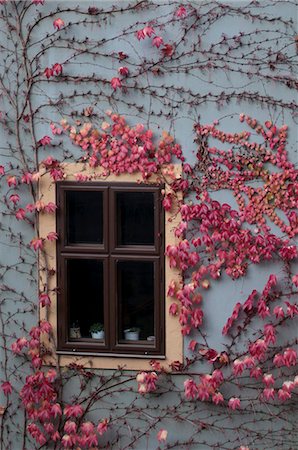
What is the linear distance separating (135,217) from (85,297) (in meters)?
0.67

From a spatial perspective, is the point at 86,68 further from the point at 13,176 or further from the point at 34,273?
the point at 34,273

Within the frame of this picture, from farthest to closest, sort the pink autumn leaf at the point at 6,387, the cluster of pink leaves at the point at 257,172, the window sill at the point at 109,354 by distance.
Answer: the pink autumn leaf at the point at 6,387, the window sill at the point at 109,354, the cluster of pink leaves at the point at 257,172

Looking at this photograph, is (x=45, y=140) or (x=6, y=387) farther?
(x=6, y=387)

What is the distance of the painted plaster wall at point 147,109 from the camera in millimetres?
6805

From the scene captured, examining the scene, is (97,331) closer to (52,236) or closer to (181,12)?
(52,236)

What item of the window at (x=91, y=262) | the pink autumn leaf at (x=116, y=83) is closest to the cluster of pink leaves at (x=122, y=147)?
the window at (x=91, y=262)

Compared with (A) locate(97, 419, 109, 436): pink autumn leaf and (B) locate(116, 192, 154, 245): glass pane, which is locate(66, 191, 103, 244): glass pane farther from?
(A) locate(97, 419, 109, 436): pink autumn leaf

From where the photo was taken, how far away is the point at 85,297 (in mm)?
7172

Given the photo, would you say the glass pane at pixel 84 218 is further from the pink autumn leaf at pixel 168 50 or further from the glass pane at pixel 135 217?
the pink autumn leaf at pixel 168 50

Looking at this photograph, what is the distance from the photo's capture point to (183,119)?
690 cm

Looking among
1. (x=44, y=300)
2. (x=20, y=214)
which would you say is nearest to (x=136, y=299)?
(x=44, y=300)

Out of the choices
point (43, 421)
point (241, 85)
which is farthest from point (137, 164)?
point (43, 421)

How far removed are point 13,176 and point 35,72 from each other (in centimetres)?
72

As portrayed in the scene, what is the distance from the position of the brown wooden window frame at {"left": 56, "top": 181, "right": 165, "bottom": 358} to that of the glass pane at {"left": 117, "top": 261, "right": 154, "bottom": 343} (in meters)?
0.05
